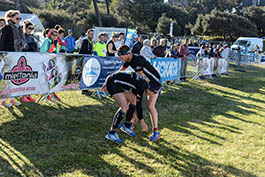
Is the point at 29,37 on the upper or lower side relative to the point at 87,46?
upper

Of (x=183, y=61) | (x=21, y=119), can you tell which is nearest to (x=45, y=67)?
(x=21, y=119)

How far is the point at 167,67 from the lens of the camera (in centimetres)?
1185

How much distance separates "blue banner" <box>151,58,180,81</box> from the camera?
11.0 meters

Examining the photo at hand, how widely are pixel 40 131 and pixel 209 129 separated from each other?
409cm

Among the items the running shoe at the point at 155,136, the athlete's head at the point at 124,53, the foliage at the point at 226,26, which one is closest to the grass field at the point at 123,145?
the running shoe at the point at 155,136

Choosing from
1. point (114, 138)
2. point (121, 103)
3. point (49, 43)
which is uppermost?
point (49, 43)

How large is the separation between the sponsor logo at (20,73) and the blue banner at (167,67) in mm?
5241

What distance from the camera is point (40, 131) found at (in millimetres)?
5656

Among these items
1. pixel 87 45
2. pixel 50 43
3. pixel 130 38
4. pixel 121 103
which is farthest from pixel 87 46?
pixel 130 38

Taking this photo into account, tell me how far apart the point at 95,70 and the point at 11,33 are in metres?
2.91

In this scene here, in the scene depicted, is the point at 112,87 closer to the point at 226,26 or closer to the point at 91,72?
the point at 91,72

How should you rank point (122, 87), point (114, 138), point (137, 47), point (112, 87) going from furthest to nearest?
point (137, 47), point (114, 138), point (122, 87), point (112, 87)

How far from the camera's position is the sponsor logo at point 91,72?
27.2 feet

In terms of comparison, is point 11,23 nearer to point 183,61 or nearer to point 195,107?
point 195,107
